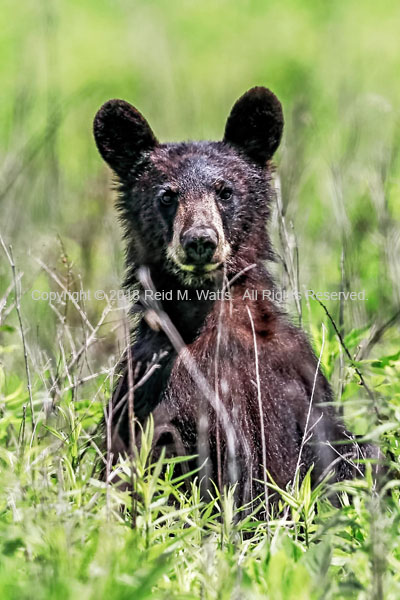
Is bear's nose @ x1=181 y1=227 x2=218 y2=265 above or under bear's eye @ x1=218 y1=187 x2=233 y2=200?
under

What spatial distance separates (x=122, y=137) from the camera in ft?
16.3

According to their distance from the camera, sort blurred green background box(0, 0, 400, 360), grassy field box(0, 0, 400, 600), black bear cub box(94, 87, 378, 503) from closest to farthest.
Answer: grassy field box(0, 0, 400, 600), black bear cub box(94, 87, 378, 503), blurred green background box(0, 0, 400, 360)

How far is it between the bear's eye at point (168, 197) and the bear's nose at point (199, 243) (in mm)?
418

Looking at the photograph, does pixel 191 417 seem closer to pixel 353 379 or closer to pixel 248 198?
pixel 353 379

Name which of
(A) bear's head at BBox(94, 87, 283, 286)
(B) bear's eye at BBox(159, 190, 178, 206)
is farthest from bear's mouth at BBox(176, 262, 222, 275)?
(B) bear's eye at BBox(159, 190, 178, 206)

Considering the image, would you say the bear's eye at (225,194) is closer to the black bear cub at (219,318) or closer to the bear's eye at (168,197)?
the black bear cub at (219,318)

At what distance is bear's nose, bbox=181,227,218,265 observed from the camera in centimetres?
422

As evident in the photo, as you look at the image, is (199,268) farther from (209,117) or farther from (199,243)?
(209,117)

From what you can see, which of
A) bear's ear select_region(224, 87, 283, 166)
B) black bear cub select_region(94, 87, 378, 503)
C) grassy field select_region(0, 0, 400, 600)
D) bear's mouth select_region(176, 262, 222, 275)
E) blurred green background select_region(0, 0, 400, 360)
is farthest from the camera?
blurred green background select_region(0, 0, 400, 360)

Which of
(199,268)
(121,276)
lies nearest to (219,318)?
(199,268)

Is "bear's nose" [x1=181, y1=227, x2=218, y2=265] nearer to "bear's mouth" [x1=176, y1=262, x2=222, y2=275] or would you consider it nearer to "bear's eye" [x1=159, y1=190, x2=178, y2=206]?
"bear's mouth" [x1=176, y1=262, x2=222, y2=275]

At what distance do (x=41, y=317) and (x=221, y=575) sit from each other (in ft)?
11.2

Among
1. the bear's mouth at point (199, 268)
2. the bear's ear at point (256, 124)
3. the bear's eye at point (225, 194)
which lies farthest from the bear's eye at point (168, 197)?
the bear's ear at point (256, 124)

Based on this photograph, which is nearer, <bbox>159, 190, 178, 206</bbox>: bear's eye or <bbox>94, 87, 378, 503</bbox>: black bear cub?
<bbox>94, 87, 378, 503</bbox>: black bear cub
